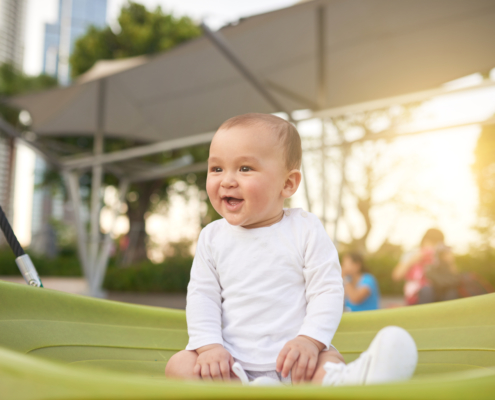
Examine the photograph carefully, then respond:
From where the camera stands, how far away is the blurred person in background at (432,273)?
2914 mm

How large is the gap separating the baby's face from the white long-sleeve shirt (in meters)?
0.09

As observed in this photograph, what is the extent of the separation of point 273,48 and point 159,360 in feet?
A: 10.1

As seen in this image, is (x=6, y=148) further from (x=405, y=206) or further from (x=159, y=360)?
(x=159, y=360)

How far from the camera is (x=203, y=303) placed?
974mm

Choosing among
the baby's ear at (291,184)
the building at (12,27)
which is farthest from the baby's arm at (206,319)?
the building at (12,27)

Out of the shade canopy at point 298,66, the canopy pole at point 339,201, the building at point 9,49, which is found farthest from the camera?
the building at point 9,49

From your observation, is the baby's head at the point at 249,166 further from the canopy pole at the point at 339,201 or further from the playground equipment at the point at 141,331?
the canopy pole at the point at 339,201

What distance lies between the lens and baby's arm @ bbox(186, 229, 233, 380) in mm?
827

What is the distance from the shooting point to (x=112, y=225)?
6328 millimetres

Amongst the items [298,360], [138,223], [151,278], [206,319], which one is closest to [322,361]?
[298,360]

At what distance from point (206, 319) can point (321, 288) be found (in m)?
0.25

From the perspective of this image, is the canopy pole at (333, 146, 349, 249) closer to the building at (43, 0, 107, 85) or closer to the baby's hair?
the baby's hair

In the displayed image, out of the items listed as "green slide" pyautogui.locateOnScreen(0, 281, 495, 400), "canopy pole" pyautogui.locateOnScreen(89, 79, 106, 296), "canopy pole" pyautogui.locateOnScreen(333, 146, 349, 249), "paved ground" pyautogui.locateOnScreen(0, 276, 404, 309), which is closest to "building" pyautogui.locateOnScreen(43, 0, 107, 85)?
"paved ground" pyautogui.locateOnScreen(0, 276, 404, 309)

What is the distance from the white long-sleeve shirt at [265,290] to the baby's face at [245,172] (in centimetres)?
9
